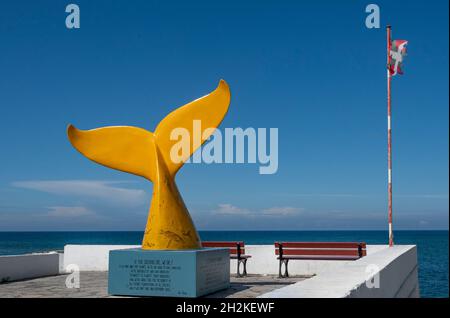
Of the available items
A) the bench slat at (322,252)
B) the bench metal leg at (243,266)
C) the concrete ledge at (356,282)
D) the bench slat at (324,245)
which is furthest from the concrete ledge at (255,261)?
the concrete ledge at (356,282)

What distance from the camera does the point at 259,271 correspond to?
13633mm

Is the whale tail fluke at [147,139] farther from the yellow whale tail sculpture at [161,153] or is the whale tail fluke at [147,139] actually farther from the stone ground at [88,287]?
the stone ground at [88,287]

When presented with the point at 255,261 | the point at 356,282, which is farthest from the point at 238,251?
the point at 356,282

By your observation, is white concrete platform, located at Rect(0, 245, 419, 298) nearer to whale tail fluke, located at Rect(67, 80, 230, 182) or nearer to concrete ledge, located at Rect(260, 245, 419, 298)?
concrete ledge, located at Rect(260, 245, 419, 298)

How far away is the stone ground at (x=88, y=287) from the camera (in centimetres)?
955

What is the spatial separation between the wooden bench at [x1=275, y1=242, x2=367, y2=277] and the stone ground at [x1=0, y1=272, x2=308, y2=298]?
1.60 feet

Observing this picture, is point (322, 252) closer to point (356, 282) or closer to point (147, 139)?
point (147, 139)

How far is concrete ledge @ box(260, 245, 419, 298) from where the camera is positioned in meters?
5.30

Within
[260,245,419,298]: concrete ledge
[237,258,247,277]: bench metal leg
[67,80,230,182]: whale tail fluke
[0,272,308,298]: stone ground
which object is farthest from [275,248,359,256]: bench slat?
[67,80,230,182]: whale tail fluke

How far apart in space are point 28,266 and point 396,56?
10987mm

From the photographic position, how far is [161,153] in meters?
9.89
